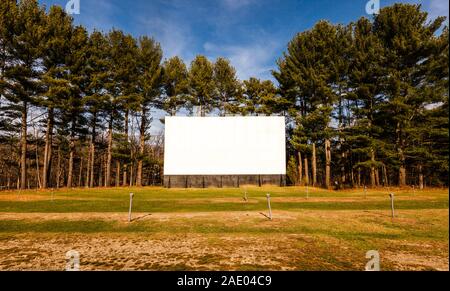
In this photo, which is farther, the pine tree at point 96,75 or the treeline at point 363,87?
the pine tree at point 96,75

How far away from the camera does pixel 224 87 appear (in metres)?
47.7

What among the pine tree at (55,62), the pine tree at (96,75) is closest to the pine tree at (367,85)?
the pine tree at (96,75)

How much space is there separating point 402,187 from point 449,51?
1363 inches

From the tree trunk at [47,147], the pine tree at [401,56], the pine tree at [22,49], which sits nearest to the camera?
the pine tree at [401,56]

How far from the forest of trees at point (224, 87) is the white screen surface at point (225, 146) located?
3.23 metres

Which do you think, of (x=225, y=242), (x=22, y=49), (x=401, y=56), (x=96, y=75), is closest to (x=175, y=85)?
(x=96, y=75)

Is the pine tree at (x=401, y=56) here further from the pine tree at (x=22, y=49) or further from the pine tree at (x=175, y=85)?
the pine tree at (x=22, y=49)

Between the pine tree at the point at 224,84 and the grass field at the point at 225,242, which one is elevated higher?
the pine tree at the point at 224,84

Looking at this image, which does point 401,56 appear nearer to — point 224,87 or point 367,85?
point 367,85

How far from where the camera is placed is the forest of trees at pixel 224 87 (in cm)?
2861

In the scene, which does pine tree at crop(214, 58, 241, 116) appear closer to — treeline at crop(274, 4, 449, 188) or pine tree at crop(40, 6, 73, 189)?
treeline at crop(274, 4, 449, 188)

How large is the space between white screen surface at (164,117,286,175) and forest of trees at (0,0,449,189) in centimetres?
323

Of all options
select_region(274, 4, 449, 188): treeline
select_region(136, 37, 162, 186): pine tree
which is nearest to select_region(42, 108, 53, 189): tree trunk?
select_region(136, 37, 162, 186): pine tree

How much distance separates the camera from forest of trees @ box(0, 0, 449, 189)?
28.6 metres
